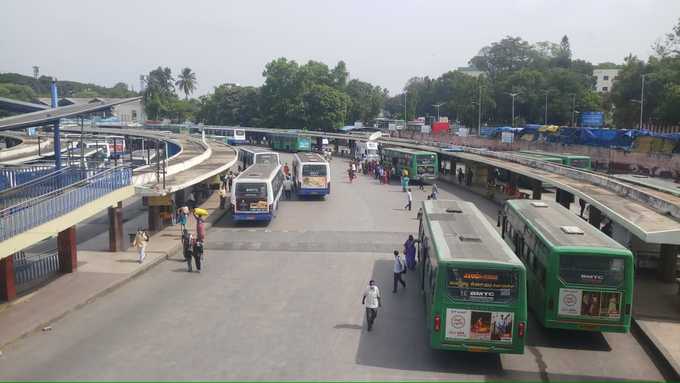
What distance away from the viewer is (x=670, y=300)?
1547cm

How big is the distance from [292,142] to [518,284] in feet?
199

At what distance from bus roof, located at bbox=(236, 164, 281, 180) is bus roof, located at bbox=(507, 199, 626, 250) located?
12.5 meters

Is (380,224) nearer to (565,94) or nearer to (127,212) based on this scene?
(127,212)

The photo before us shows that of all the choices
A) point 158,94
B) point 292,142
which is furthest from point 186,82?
point 292,142

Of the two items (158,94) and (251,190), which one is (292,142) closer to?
(251,190)

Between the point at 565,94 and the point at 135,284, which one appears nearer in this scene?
the point at 135,284

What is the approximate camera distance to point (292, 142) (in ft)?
230

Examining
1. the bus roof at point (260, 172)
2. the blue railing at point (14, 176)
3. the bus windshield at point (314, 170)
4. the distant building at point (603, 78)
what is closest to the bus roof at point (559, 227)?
the bus roof at point (260, 172)

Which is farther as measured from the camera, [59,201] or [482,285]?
[59,201]

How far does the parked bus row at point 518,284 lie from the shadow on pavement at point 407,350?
0.48m

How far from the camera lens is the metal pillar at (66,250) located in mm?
17234

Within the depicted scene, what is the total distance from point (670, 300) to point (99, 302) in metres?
14.9

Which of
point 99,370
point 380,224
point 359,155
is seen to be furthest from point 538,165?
point 359,155

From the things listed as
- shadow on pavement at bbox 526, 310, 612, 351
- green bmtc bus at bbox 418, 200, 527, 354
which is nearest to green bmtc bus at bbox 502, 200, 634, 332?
shadow on pavement at bbox 526, 310, 612, 351
